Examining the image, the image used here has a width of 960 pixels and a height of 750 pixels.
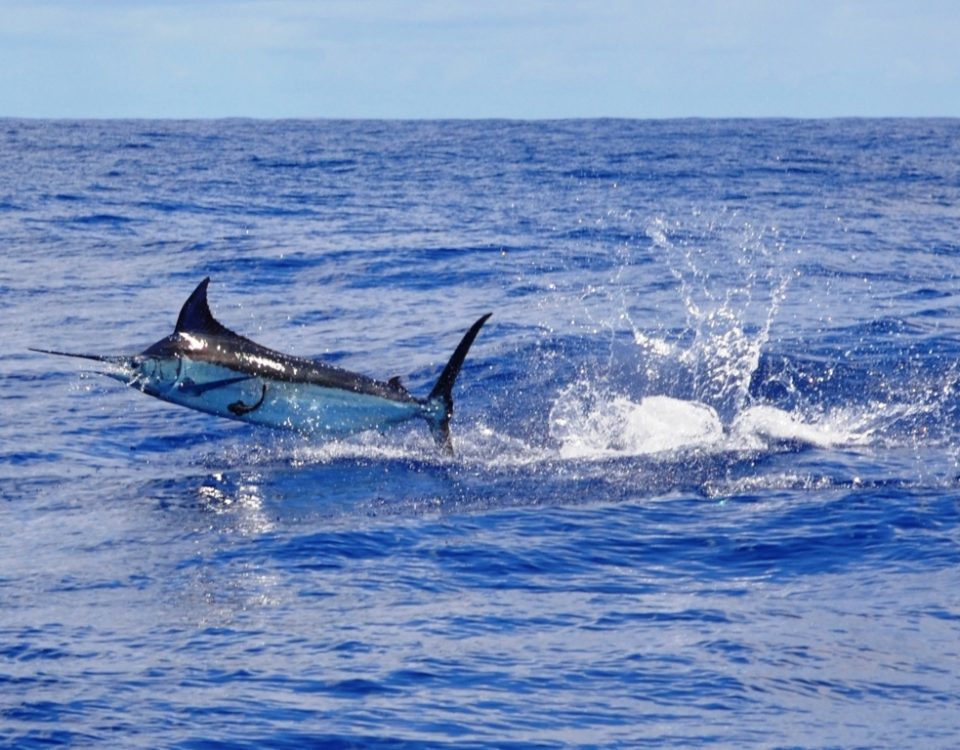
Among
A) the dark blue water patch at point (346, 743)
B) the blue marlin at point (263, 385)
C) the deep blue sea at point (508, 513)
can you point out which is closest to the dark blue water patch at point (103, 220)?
the deep blue sea at point (508, 513)

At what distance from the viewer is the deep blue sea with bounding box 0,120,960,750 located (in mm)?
7141

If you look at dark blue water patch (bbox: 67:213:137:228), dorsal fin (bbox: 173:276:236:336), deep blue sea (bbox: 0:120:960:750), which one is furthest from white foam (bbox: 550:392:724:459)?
dark blue water patch (bbox: 67:213:137:228)

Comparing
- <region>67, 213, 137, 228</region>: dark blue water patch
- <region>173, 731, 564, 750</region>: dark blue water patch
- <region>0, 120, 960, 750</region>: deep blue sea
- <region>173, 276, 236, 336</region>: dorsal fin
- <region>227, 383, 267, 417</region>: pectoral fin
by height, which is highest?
<region>67, 213, 137, 228</region>: dark blue water patch

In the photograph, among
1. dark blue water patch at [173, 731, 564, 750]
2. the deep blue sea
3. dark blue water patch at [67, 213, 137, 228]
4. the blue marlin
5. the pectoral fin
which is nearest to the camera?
dark blue water patch at [173, 731, 564, 750]

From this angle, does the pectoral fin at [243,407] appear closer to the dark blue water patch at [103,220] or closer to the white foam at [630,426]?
the white foam at [630,426]

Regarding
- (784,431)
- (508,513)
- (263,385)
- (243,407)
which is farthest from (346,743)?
(784,431)

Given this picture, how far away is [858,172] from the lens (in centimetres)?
4581

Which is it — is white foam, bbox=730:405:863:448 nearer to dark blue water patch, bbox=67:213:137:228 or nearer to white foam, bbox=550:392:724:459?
white foam, bbox=550:392:724:459

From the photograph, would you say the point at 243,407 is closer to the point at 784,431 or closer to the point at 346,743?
the point at 784,431

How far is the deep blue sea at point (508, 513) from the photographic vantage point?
7141mm

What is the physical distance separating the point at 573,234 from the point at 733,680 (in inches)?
904

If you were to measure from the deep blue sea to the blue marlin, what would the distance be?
492 mm

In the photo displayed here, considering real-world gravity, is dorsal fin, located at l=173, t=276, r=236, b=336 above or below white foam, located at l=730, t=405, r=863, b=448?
above

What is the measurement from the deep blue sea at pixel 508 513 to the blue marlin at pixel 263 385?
19.4 inches
